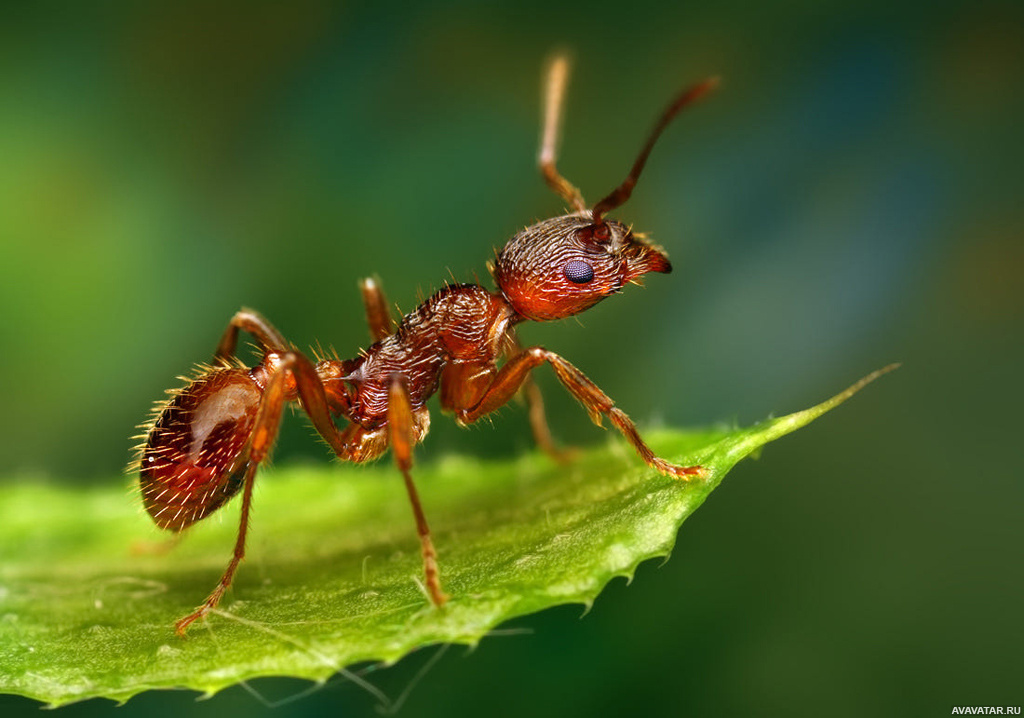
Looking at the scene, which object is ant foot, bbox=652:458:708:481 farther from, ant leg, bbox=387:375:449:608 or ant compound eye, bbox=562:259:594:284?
ant compound eye, bbox=562:259:594:284

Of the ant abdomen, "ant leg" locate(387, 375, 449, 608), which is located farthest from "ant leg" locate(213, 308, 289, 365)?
"ant leg" locate(387, 375, 449, 608)

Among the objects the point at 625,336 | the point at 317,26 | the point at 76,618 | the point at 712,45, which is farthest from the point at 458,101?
the point at 76,618

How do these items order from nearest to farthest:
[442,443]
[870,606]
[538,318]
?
[870,606] → [538,318] → [442,443]

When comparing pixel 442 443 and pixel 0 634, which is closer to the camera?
pixel 0 634

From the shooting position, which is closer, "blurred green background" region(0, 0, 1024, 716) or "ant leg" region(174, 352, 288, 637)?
"ant leg" region(174, 352, 288, 637)

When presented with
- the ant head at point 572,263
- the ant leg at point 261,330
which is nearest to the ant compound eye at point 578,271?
the ant head at point 572,263

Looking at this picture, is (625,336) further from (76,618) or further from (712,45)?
(76,618)

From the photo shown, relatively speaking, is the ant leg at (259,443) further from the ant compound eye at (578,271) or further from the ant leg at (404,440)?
the ant compound eye at (578,271)
